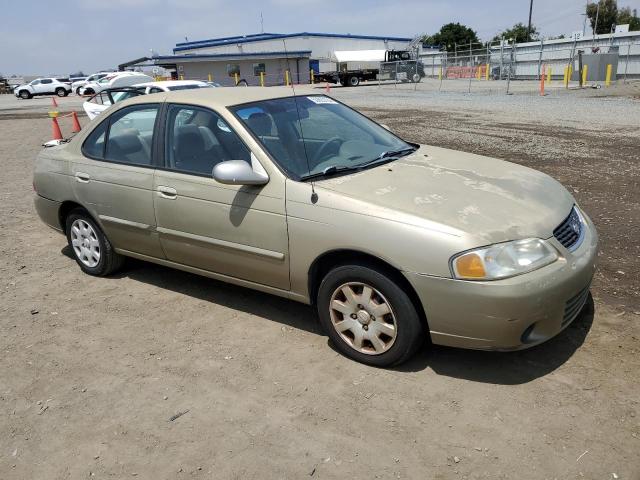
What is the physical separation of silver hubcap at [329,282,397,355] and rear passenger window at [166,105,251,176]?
1.17 meters

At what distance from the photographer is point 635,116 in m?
14.3

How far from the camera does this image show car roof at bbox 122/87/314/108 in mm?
4008

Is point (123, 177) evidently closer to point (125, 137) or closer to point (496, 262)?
point (125, 137)

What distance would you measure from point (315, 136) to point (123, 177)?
160 cm

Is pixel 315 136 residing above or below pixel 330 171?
above

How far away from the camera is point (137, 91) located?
31.0ft

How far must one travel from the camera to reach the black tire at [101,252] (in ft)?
15.8

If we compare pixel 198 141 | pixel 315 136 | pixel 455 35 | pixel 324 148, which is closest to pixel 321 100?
pixel 315 136

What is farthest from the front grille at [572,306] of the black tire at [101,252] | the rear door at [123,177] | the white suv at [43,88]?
the white suv at [43,88]

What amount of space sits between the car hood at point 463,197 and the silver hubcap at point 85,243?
8.25ft

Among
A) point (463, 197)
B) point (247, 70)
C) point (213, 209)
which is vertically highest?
point (247, 70)

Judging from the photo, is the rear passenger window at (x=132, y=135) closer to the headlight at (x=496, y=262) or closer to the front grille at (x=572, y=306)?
the headlight at (x=496, y=262)

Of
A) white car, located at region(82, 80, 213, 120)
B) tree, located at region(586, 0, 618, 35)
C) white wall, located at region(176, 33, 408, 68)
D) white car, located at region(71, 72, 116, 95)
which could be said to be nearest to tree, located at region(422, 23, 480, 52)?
tree, located at region(586, 0, 618, 35)

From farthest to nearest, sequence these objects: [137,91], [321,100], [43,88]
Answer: [43,88] → [137,91] → [321,100]
